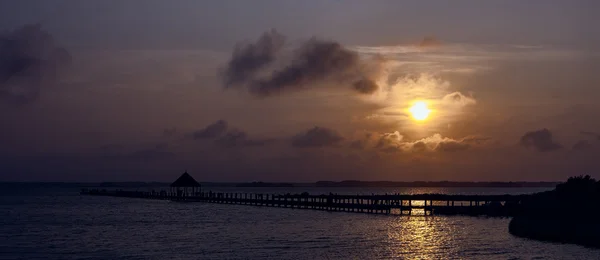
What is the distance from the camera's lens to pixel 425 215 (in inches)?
2992

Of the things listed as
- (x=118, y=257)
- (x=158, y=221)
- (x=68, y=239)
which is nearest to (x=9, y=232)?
(x=68, y=239)

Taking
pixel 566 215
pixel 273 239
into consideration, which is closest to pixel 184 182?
pixel 273 239

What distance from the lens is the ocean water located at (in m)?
43.4

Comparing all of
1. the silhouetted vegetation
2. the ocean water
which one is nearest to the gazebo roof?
the ocean water

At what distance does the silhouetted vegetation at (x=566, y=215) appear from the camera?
47.1 m

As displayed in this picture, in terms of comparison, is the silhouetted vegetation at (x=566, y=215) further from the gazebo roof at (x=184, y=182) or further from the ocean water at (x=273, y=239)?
the gazebo roof at (x=184, y=182)

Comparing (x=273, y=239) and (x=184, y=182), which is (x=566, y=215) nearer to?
(x=273, y=239)

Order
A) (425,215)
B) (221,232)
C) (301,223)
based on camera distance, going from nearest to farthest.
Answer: (221,232)
(301,223)
(425,215)

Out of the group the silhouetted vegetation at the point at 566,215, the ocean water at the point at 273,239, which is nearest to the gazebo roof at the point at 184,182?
the ocean water at the point at 273,239

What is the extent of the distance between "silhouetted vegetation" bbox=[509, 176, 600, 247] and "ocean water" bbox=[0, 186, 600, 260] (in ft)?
4.46

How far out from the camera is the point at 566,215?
162 ft

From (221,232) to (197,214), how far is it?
24.0 meters

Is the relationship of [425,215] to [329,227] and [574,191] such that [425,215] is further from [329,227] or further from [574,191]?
[574,191]

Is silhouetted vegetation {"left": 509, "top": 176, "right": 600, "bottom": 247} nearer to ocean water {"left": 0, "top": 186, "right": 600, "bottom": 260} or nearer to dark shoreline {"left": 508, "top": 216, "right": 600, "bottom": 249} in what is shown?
dark shoreline {"left": 508, "top": 216, "right": 600, "bottom": 249}
